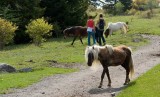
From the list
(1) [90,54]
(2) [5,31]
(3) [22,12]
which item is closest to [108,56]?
(1) [90,54]

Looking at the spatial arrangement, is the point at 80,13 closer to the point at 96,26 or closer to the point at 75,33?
the point at 75,33

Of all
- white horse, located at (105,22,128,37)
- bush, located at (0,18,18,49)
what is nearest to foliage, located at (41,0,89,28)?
white horse, located at (105,22,128,37)

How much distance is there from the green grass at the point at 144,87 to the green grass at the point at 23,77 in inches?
192

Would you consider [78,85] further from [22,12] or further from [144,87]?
[22,12]

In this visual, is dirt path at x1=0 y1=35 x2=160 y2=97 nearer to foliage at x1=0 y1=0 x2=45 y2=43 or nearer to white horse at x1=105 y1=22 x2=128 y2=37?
white horse at x1=105 y1=22 x2=128 y2=37

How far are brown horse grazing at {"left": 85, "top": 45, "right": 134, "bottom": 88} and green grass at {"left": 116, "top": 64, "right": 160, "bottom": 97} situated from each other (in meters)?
→ 0.68

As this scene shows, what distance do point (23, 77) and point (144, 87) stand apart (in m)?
6.46

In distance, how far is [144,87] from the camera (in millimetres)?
14859

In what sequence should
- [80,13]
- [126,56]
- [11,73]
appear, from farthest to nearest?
1. [80,13]
2. [11,73]
3. [126,56]

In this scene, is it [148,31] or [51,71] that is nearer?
[51,71]

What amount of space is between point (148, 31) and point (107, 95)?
28573 millimetres

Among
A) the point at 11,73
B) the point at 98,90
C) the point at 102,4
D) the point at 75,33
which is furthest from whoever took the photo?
the point at 102,4

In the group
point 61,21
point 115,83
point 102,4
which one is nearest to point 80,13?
point 61,21

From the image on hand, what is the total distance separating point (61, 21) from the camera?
4572 centimetres
